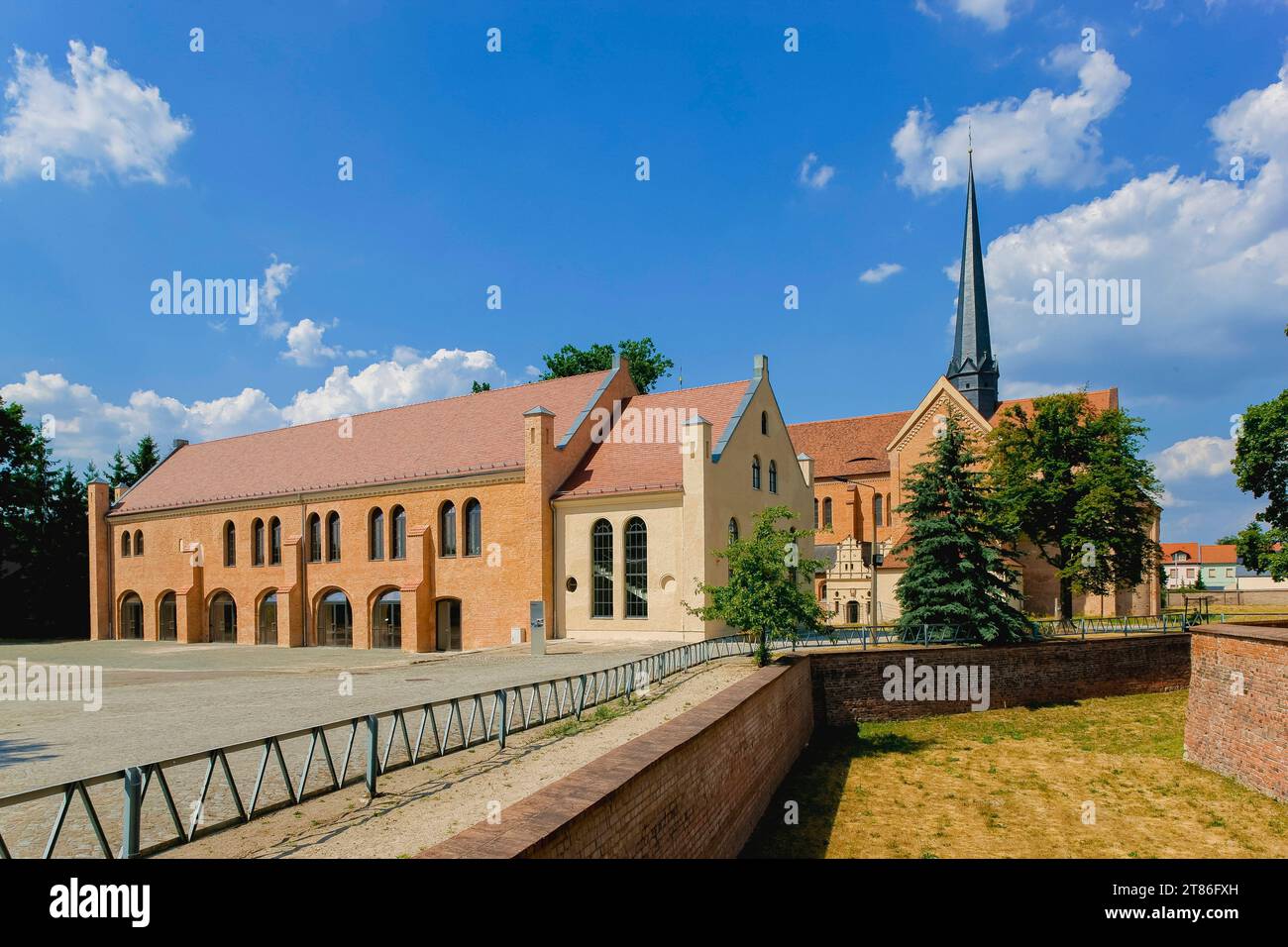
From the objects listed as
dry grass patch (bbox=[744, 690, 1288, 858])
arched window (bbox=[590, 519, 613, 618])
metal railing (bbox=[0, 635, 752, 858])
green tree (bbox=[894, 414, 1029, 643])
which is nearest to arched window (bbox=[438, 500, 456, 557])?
arched window (bbox=[590, 519, 613, 618])

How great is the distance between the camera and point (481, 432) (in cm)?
3428

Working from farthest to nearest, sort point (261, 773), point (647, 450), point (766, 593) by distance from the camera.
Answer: point (647, 450) < point (766, 593) < point (261, 773)

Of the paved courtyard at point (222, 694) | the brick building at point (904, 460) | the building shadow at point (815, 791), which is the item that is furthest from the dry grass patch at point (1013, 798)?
the brick building at point (904, 460)

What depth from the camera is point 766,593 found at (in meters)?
19.6

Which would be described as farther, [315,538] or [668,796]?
[315,538]

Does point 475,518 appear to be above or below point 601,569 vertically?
above

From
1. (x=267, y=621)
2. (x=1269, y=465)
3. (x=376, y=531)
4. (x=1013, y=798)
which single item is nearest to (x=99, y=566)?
(x=267, y=621)

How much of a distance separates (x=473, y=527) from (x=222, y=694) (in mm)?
13977

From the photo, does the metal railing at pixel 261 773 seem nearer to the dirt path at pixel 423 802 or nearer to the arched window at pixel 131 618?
the dirt path at pixel 423 802

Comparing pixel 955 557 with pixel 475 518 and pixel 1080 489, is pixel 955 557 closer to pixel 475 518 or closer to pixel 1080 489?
pixel 1080 489

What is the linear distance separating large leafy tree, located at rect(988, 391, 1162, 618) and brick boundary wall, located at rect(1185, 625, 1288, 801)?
11.1 m

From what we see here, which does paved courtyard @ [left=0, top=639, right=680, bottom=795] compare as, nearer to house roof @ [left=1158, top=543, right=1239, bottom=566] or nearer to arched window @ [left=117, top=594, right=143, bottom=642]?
arched window @ [left=117, top=594, right=143, bottom=642]
